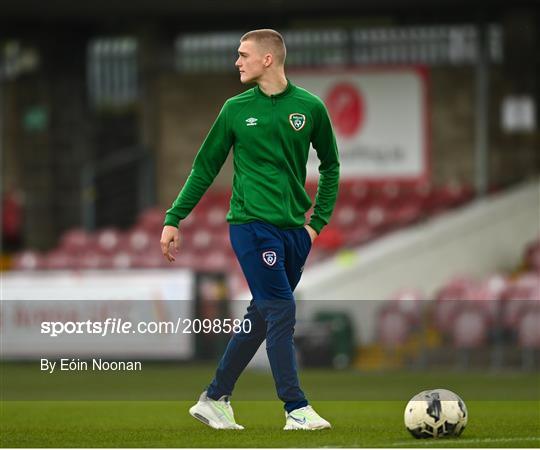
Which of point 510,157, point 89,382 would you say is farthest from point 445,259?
point 89,382

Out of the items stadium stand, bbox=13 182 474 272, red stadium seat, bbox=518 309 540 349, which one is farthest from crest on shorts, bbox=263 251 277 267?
Answer: stadium stand, bbox=13 182 474 272

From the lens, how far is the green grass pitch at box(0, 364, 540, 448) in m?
7.58

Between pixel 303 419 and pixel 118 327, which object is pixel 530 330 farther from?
pixel 303 419

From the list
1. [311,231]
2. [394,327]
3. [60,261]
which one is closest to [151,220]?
[60,261]

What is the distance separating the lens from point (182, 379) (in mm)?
14039

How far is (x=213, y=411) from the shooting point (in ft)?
26.1

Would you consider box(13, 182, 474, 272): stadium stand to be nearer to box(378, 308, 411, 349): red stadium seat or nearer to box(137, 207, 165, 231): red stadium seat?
box(137, 207, 165, 231): red stadium seat

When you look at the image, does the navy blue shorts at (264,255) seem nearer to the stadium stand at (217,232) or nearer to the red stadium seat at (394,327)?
the red stadium seat at (394,327)

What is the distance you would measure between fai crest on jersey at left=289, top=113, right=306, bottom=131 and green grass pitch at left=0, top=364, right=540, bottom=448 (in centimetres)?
148

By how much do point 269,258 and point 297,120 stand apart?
674mm

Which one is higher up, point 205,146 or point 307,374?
point 205,146

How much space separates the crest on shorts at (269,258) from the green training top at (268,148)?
0.15m

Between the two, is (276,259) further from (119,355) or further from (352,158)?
(352,158)

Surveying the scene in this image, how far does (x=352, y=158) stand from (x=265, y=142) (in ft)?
55.7
